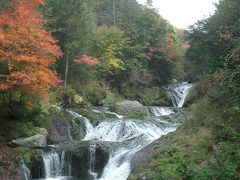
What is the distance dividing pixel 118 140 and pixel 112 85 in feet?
47.5

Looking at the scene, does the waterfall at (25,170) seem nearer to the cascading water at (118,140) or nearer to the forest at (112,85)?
the forest at (112,85)

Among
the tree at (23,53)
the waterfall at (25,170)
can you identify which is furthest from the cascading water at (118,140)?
the tree at (23,53)

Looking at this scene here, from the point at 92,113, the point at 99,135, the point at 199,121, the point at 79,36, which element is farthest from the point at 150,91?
the point at 199,121

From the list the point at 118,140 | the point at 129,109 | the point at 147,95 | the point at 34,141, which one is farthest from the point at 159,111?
the point at 34,141

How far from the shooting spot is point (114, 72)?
3120 cm

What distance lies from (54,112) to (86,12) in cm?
825

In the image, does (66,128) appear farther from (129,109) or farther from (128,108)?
(128,108)

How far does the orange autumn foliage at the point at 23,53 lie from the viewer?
12938mm

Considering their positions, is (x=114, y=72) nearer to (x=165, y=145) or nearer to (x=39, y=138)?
(x=39, y=138)

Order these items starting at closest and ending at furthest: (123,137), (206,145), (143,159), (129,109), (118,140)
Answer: (206,145), (143,159), (118,140), (123,137), (129,109)

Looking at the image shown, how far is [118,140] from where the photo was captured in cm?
1692

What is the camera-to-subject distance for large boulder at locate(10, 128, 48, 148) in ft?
46.1

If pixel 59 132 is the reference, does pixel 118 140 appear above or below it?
below

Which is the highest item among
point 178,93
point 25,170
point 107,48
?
point 107,48
